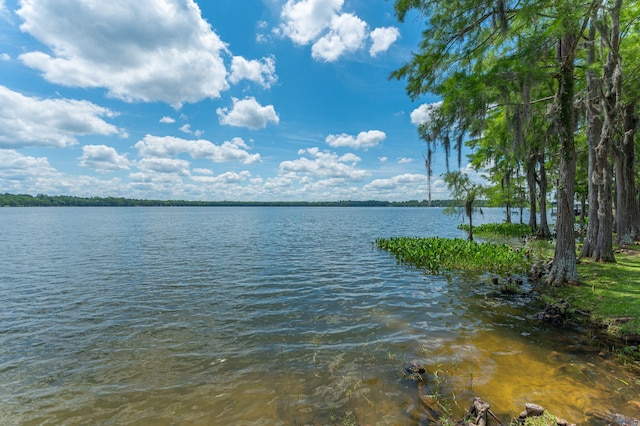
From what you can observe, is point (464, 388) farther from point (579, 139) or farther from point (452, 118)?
point (579, 139)

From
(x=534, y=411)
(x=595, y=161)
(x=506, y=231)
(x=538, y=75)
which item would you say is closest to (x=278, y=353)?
(x=534, y=411)

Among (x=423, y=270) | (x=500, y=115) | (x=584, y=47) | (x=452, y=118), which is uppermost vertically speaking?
(x=584, y=47)

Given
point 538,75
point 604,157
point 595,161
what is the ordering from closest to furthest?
1. point 538,75
2. point 604,157
3. point 595,161

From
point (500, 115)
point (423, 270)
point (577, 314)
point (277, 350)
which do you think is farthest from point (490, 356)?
point (500, 115)

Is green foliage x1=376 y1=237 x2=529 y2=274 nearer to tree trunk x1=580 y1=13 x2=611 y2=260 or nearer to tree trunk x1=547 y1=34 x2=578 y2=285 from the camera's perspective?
tree trunk x1=580 y1=13 x2=611 y2=260

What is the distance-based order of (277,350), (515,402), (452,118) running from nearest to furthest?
1. (515,402)
2. (277,350)
3. (452,118)

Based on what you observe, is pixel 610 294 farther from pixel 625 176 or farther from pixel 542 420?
pixel 625 176

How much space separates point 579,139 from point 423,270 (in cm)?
1579

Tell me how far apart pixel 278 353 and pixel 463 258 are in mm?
14462

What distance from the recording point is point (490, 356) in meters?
6.83

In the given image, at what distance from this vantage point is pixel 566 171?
433 inches

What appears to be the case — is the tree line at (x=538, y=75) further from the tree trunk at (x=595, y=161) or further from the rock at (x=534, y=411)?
the rock at (x=534, y=411)

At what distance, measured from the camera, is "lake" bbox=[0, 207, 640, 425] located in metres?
5.25

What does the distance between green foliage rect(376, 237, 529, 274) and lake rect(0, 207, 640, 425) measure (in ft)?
8.92
